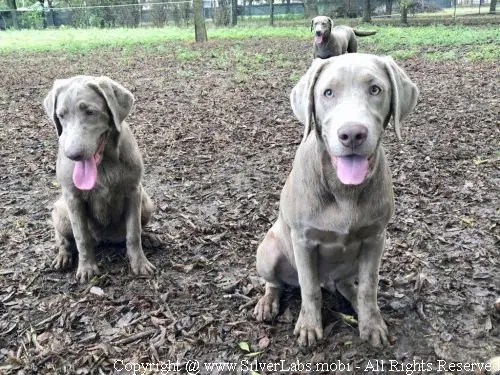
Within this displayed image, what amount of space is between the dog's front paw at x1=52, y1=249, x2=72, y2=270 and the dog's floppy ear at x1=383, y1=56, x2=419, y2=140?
2.68 meters

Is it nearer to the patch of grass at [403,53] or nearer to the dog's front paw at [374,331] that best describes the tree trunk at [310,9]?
the patch of grass at [403,53]

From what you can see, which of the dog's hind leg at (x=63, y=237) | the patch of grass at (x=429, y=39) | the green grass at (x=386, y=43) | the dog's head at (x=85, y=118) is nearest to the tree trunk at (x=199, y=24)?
the green grass at (x=386, y=43)

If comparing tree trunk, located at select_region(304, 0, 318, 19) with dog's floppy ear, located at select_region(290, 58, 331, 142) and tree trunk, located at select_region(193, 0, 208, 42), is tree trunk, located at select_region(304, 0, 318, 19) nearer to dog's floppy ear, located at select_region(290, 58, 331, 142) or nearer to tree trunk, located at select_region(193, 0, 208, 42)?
tree trunk, located at select_region(193, 0, 208, 42)

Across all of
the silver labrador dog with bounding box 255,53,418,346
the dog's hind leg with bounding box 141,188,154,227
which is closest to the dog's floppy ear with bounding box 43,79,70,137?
the dog's hind leg with bounding box 141,188,154,227

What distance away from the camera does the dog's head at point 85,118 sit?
3494 mm

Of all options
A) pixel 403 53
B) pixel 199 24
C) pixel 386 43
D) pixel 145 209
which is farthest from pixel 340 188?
pixel 199 24

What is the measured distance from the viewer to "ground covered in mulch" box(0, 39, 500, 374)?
10.6 feet

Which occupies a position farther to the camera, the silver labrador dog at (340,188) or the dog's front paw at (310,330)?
the dog's front paw at (310,330)

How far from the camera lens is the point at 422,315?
11.1 ft

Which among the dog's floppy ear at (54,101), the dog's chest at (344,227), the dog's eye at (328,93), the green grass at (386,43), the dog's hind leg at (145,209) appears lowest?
the dog's hind leg at (145,209)

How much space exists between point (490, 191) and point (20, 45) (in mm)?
19572

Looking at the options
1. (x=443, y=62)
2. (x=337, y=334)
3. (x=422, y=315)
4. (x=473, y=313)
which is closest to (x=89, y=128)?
(x=337, y=334)

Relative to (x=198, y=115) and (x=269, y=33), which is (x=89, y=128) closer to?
(x=198, y=115)

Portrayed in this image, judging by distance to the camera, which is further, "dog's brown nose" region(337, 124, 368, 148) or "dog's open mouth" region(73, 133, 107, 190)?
"dog's open mouth" region(73, 133, 107, 190)
